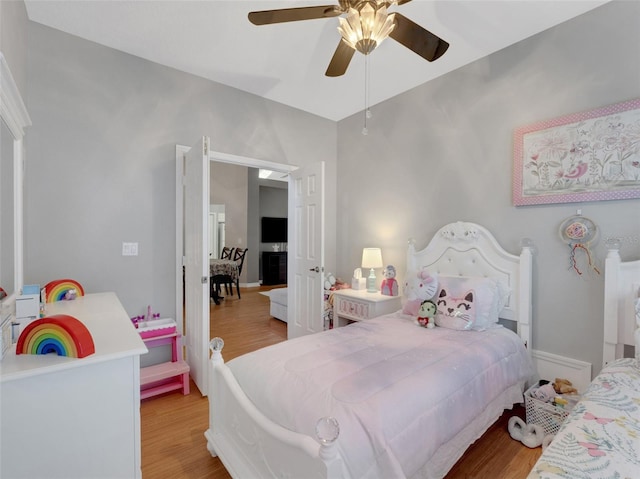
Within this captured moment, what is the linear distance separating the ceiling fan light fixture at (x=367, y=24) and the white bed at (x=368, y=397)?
1637 mm

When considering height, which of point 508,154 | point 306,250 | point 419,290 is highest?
point 508,154

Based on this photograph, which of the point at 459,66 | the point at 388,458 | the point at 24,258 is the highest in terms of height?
the point at 459,66

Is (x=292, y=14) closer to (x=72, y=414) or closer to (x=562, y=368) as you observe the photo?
(x=72, y=414)

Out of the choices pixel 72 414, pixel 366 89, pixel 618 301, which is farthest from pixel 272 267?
pixel 72 414

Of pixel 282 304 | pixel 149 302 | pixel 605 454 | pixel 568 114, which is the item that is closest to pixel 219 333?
pixel 282 304

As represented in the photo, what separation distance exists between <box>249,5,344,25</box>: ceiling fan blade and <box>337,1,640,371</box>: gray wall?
4.96ft

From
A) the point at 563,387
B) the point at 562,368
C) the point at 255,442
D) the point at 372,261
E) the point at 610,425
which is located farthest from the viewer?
the point at 372,261

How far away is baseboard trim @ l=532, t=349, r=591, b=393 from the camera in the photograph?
214 centimetres

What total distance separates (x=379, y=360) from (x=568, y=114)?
2.20m

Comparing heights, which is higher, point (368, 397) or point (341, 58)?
point (341, 58)

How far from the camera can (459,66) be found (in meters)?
2.79

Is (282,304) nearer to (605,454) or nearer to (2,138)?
(2,138)

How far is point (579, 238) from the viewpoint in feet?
6.97

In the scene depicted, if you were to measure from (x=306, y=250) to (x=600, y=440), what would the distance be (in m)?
2.79
